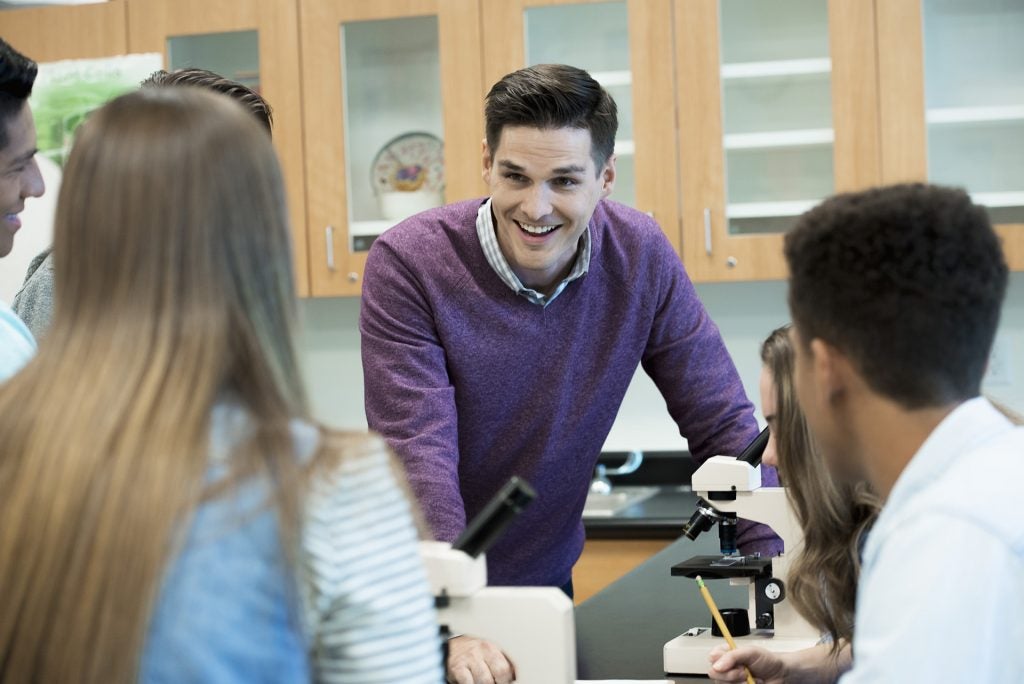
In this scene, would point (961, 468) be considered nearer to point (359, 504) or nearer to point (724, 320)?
point (359, 504)

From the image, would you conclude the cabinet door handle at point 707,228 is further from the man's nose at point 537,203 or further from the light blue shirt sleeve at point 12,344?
the light blue shirt sleeve at point 12,344

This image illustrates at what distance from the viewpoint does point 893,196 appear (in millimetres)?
1179

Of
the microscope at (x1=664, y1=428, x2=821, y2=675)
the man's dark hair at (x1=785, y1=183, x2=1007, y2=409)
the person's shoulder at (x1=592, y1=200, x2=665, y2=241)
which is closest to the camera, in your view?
the man's dark hair at (x1=785, y1=183, x2=1007, y2=409)

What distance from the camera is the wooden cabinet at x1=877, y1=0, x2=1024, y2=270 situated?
340 cm

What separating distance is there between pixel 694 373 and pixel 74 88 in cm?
249

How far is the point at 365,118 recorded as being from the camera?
389 cm

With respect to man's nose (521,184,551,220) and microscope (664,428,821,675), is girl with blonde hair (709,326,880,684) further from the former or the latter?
man's nose (521,184,551,220)

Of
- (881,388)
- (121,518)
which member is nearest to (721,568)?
(881,388)

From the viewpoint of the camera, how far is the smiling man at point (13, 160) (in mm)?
1421

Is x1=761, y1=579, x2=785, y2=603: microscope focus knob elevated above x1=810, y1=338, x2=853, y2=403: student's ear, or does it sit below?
below

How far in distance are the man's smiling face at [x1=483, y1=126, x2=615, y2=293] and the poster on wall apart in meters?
2.11

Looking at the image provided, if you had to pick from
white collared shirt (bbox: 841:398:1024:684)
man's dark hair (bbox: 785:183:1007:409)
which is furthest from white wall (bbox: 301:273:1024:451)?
white collared shirt (bbox: 841:398:1024:684)

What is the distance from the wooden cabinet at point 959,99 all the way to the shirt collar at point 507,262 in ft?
4.80

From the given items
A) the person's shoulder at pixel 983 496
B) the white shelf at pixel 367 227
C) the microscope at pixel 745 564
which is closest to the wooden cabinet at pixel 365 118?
the white shelf at pixel 367 227
